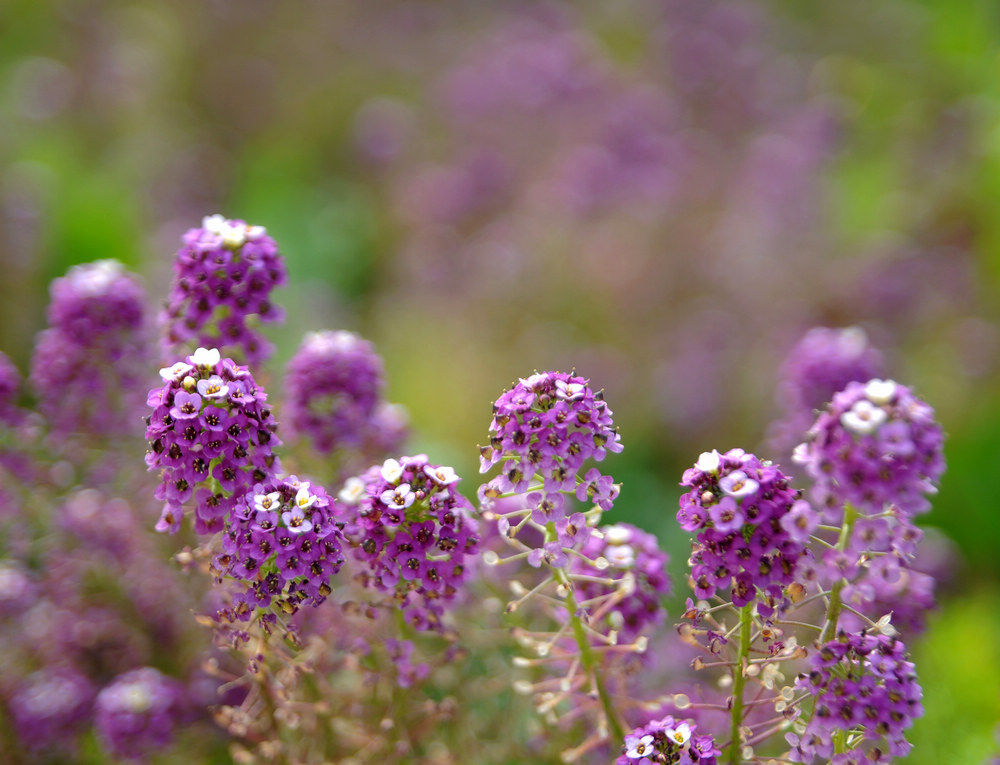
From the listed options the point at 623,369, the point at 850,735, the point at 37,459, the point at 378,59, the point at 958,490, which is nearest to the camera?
the point at 850,735

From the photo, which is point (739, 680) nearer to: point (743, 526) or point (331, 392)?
point (743, 526)

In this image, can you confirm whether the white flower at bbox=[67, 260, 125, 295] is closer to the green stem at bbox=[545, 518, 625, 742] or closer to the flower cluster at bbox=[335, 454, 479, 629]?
the flower cluster at bbox=[335, 454, 479, 629]

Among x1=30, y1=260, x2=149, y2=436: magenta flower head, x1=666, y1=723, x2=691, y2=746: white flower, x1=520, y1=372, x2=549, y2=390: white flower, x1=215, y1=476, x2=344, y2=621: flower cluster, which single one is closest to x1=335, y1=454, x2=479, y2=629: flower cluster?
x1=215, y1=476, x2=344, y2=621: flower cluster

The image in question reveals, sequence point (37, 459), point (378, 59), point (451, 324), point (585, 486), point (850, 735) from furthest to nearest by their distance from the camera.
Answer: point (378, 59)
point (451, 324)
point (37, 459)
point (850, 735)
point (585, 486)

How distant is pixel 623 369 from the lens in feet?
23.7

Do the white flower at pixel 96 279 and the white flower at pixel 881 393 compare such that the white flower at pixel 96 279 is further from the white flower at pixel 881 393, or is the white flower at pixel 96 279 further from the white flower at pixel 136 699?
the white flower at pixel 881 393

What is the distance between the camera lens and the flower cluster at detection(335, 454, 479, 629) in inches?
97.1

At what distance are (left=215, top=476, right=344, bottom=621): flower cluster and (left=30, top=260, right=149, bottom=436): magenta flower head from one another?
146 centimetres

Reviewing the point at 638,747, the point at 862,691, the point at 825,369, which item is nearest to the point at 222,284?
the point at 638,747

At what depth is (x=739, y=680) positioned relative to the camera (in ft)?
8.11

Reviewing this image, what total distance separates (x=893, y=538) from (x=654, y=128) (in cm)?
647

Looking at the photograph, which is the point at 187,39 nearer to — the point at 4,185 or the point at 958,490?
the point at 4,185

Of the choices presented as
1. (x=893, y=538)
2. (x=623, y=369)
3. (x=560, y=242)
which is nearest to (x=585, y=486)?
(x=893, y=538)

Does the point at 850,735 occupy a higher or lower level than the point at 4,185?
lower
